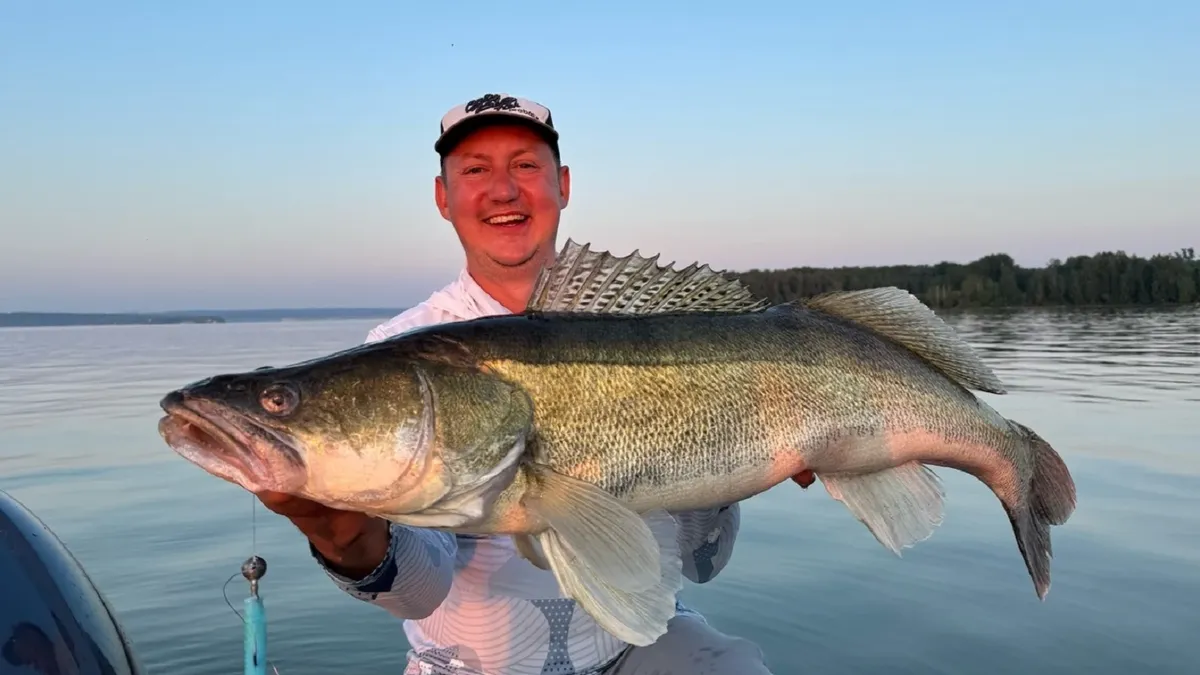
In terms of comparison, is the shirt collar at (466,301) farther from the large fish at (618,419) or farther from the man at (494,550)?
the large fish at (618,419)

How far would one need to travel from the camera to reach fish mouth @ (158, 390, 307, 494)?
2.45 m

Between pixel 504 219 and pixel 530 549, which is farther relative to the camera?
pixel 504 219

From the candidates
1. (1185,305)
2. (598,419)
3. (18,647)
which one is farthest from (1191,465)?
(1185,305)

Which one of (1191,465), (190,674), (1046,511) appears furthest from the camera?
(1191,465)

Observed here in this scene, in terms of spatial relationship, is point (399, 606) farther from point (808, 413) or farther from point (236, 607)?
point (236, 607)

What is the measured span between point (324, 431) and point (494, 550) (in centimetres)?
140

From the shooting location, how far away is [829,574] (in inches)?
310

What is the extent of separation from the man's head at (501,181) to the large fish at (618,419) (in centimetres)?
144

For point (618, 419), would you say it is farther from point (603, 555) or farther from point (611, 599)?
point (611, 599)

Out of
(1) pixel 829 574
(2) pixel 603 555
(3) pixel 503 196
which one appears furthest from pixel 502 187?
(1) pixel 829 574

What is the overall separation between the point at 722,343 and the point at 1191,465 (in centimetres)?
1066

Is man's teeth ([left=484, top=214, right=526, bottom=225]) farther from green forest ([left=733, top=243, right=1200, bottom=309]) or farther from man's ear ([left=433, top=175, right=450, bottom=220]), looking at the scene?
green forest ([left=733, top=243, right=1200, bottom=309])

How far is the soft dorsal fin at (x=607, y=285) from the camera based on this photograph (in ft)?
10.5

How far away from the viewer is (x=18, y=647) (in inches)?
106
